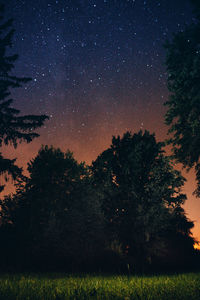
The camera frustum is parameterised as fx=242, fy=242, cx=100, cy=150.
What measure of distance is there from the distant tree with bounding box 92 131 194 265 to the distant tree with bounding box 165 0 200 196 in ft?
24.1

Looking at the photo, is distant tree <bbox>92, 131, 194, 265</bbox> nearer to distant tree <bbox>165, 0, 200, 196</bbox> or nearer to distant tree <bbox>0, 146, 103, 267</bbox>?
distant tree <bbox>0, 146, 103, 267</bbox>

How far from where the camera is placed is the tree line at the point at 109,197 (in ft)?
55.4

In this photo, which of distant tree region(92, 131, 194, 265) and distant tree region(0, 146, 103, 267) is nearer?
distant tree region(0, 146, 103, 267)

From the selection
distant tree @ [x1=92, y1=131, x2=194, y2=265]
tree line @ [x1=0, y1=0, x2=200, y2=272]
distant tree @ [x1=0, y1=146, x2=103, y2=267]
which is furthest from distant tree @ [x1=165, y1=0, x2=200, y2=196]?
distant tree @ [x1=0, y1=146, x2=103, y2=267]

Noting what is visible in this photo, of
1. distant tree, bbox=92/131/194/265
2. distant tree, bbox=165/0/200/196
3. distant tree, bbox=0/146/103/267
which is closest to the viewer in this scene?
distant tree, bbox=165/0/200/196

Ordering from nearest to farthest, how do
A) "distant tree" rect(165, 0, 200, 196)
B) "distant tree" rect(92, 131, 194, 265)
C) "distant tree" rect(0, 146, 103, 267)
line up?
"distant tree" rect(165, 0, 200, 196)
"distant tree" rect(0, 146, 103, 267)
"distant tree" rect(92, 131, 194, 265)

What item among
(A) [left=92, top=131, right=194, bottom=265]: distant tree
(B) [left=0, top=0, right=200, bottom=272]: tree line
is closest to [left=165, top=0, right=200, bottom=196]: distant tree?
(B) [left=0, top=0, right=200, bottom=272]: tree line

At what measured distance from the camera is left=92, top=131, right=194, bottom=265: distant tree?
76.9 feet

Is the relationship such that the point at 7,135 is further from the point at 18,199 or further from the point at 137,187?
the point at 137,187

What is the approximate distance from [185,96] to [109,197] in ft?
45.6

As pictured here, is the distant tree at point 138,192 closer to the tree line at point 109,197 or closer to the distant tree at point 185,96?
the tree line at point 109,197

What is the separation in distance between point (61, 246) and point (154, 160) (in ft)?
47.9

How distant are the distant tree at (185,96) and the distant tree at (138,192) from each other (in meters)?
7.35

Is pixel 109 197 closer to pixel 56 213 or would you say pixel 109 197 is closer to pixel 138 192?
pixel 138 192
